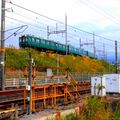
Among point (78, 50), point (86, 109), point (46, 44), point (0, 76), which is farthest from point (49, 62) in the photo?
point (86, 109)

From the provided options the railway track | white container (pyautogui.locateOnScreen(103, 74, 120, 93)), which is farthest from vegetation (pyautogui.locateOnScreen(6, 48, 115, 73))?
the railway track

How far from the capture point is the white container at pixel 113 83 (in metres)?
22.9

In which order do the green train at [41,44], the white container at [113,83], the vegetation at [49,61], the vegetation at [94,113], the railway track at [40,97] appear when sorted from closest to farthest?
1. the vegetation at [94,113]
2. the railway track at [40,97]
3. the white container at [113,83]
4. the vegetation at [49,61]
5. the green train at [41,44]

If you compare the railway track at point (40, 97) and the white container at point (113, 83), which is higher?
the white container at point (113, 83)

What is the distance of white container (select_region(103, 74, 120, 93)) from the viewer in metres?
22.9

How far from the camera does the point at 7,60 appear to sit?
140ft

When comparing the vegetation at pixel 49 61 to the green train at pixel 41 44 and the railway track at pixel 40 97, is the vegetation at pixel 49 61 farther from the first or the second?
the railway track at pixel 40 97

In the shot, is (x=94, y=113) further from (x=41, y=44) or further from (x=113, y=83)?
(x=41, y=44)

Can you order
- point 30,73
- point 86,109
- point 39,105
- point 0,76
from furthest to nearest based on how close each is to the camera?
point 0,76 → point 39,105 → point 30,73 → point 86,109

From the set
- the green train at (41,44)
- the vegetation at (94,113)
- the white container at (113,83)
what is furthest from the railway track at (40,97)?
the green train at (41,44)

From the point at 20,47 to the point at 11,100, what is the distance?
97.4ft

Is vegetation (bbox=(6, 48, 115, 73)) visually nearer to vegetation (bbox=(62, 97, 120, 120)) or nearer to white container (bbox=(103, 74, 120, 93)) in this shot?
white container (bbox=(103, 74, 120, 93))

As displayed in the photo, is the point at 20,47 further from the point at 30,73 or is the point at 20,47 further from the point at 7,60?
the point at 30,73

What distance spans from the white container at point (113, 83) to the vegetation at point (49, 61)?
7551 mm
